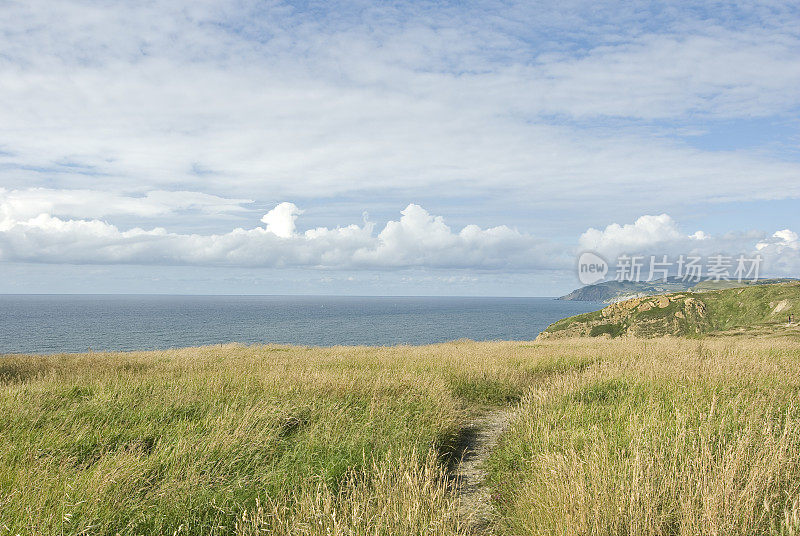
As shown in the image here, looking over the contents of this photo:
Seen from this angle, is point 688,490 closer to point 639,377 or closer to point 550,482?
point 550,482

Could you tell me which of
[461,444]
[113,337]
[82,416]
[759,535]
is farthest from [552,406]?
[113,337]

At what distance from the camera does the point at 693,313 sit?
A: 4841cm

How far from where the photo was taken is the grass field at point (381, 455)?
3.81 meters

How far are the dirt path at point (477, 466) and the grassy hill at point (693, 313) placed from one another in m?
39.5

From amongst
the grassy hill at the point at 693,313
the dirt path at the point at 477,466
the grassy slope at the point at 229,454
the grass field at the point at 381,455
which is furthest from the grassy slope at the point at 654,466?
the grassy hill at the point at 693,313

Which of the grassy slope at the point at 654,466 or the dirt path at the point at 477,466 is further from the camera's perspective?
the dirt path at the point at 477,466

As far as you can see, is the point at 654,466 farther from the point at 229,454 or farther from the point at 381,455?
the point at 229,454

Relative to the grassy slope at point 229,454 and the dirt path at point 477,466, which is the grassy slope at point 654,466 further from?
the grassy slope at point 229,454

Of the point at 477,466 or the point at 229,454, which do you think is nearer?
the point at 229,454

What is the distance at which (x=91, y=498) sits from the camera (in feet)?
13.5

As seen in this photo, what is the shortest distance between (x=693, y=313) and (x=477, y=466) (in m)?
51.9

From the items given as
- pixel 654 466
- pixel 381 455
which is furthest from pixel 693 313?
pixel 381 455

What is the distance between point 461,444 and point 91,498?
5.52m

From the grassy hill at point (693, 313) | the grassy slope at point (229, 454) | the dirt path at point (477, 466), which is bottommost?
the grassy hill at point (693, 313)
